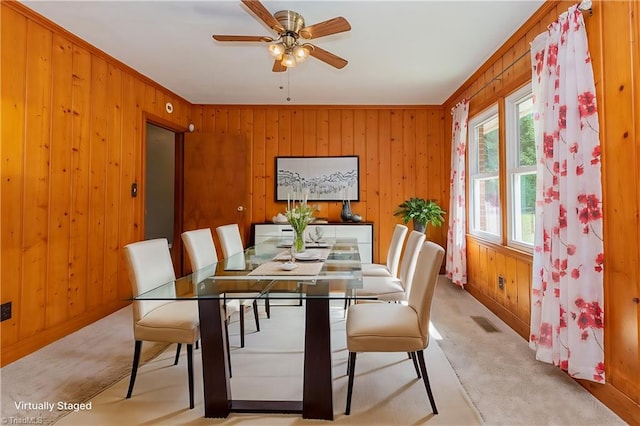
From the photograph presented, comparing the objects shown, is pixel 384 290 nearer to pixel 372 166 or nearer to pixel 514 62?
pixel 514 62

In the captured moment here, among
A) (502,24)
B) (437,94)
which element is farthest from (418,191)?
(502,24)

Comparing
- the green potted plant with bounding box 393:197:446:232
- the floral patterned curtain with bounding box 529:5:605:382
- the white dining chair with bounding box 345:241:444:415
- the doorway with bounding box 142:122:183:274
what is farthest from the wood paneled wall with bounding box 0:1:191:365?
the floral patterned curtain with bounding box 529:5:605:382

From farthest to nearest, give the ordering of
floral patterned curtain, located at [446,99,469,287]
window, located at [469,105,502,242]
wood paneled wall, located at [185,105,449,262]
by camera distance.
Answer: wood paneled wall, located at [185,105,449,262] → floral patterned curtain, located at [446,99,469,287] → window, located at [469,105,502,242]

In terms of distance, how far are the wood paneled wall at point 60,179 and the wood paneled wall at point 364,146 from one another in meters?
1.65

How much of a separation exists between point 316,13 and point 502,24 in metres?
1.52

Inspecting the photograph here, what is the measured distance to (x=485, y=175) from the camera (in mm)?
3770

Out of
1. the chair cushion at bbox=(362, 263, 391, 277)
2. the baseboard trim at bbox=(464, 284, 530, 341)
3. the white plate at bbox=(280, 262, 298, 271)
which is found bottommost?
the baseboard trim at bbox=(464, 284, 530, 341)

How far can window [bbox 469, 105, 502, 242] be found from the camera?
352 centimetres

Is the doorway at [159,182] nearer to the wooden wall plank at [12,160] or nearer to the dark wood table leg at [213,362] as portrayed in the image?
the wooden wall plank at [12,160]

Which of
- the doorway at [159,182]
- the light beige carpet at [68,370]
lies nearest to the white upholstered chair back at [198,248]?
the light beige carpet at [68,370]

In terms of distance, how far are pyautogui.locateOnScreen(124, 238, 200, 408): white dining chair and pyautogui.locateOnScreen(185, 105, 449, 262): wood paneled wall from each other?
2.88 meters

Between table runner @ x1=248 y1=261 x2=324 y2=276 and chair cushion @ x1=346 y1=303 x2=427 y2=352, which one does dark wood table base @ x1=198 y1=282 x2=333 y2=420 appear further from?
table runner @ x1=248 y1=261 x2=324 y2=276

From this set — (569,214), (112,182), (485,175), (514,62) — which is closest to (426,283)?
(569,214)

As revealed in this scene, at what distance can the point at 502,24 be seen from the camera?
105 inches
